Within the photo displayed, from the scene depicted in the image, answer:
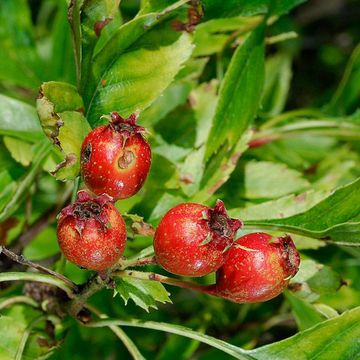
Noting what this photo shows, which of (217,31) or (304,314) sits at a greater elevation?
(217,31)

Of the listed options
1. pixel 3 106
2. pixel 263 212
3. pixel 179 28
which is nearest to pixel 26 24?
pixel 3 106

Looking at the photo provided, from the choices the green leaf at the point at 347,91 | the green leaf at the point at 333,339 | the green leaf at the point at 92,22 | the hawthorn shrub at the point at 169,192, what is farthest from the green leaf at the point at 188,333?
the green leaf at the point at 347,91

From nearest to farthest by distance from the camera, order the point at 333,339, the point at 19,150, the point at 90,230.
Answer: the point at 90,230 → the point at 333,339 → the point at 19,150

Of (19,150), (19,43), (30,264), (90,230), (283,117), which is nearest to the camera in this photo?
(90,230)

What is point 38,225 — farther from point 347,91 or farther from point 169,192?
point 347,91

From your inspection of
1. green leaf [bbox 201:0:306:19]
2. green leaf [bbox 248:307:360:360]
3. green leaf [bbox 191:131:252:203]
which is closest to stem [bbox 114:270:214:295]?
green leaf [bbox 248:307:360:360]

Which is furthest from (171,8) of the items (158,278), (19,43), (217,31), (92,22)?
(19,43)
